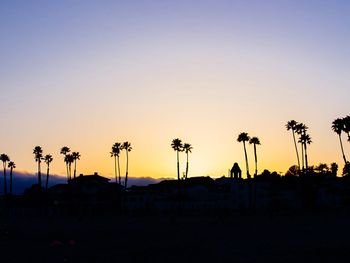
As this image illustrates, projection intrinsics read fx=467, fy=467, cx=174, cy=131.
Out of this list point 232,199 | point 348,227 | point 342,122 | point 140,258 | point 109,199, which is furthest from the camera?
point 109,199

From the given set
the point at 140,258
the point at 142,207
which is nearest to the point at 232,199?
the point at 142,207

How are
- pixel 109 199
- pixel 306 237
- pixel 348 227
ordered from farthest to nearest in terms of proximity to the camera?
→ pixel 109 199, pixel 348 227, pixel 306 237

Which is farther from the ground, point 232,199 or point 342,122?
point 342,122

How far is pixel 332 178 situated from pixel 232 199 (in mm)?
30060

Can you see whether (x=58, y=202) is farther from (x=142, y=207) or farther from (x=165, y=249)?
(x=165, y=249)

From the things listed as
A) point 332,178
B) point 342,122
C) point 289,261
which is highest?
point 342,122

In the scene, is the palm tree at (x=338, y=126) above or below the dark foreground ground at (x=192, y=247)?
above

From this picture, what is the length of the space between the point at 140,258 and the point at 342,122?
6538 cm

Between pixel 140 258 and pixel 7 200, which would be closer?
pixel 140 258

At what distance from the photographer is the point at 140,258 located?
28844 mm

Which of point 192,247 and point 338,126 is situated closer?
point 192,247

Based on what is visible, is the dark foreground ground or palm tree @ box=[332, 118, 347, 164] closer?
the dark foreground ground

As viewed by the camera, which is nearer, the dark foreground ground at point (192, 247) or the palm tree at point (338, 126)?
the dark foreground ground at point (192, 247)

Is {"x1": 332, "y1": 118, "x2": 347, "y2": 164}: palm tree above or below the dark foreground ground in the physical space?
above
